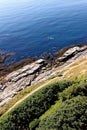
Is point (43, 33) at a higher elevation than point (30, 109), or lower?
lower

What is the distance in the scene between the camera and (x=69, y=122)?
86.9 ft

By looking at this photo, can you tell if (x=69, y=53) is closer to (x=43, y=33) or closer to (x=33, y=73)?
(x=33, y=73)

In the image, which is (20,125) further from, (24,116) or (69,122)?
(69,122)

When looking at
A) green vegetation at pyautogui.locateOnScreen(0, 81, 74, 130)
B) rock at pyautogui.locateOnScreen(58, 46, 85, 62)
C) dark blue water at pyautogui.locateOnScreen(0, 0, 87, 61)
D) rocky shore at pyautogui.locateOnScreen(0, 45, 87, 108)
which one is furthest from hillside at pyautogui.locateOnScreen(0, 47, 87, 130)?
dark blue water at pyautogui.locateOnScreen(0, 0, 87, 61)

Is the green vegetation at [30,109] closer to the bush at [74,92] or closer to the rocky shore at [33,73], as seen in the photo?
the bush at [74,92]

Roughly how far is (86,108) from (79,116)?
1292mm

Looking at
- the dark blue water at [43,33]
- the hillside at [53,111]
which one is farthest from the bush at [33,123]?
the dark blue water at [43,33]

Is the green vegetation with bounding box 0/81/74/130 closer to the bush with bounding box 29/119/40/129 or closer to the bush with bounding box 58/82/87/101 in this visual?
the bush with bounding box 29/119/40/129

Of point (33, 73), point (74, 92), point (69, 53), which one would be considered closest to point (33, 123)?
point (74, 92)

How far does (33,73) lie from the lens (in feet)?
211

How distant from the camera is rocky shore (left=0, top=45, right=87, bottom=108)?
58203 mm

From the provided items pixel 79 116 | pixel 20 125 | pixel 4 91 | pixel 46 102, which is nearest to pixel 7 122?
pixel 20 125

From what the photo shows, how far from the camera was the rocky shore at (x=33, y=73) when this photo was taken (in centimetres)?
5820

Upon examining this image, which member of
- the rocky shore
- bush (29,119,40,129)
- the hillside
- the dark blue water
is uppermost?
the hillside
